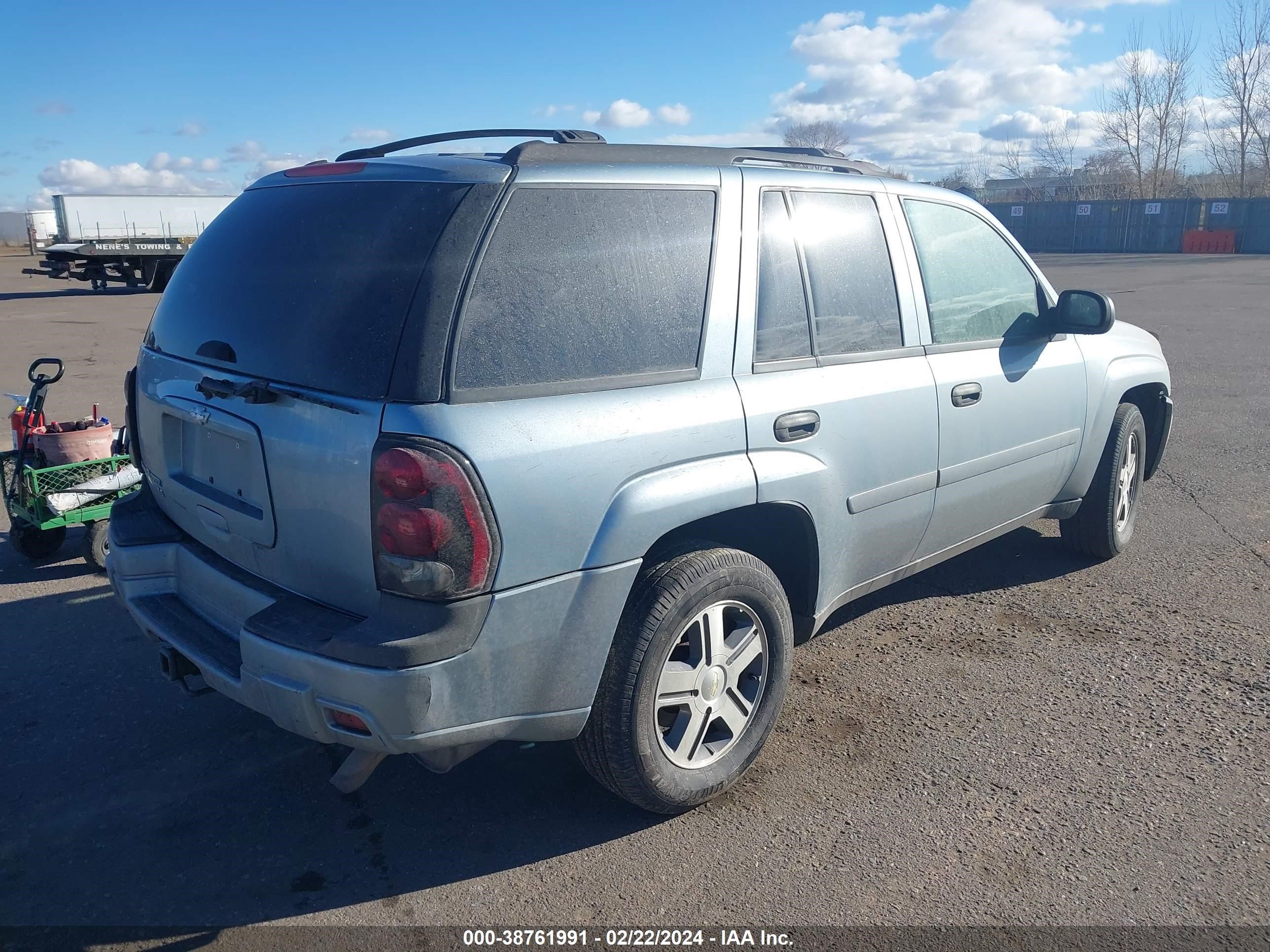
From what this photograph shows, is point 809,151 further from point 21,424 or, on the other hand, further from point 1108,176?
point 1108,176

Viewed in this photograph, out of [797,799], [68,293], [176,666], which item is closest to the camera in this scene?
[176,666]

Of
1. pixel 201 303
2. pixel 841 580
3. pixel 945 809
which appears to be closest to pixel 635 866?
pixel 945 809

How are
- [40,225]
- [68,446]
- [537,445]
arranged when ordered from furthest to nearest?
[40,225], [68,446], [537,445]

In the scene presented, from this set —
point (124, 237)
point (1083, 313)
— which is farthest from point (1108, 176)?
point (1083, 313)

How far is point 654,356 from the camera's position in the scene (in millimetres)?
3029

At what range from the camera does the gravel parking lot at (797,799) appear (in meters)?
2.85

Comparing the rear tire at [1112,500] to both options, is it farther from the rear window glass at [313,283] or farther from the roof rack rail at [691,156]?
the rear window glass at [313,283]

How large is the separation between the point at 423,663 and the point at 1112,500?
4025mm

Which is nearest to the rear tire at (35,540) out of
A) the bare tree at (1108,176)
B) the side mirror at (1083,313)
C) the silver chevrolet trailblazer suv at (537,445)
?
the silver chevrolet trailblazer suv at (537,445)

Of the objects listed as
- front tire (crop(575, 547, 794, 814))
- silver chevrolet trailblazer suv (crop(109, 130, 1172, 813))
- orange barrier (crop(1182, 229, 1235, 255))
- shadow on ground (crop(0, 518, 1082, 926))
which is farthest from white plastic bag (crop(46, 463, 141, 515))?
orange barrier (crop(1182, 229, 1235, 255))

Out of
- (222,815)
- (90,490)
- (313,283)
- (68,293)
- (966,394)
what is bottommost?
(222,815)

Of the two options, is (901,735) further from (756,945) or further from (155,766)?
(155,766)

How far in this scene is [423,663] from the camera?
→ 2531 mm

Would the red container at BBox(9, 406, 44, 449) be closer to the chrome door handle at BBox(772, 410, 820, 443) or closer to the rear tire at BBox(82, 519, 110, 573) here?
the rear tire at BBox(82, 519, 110, 573)
